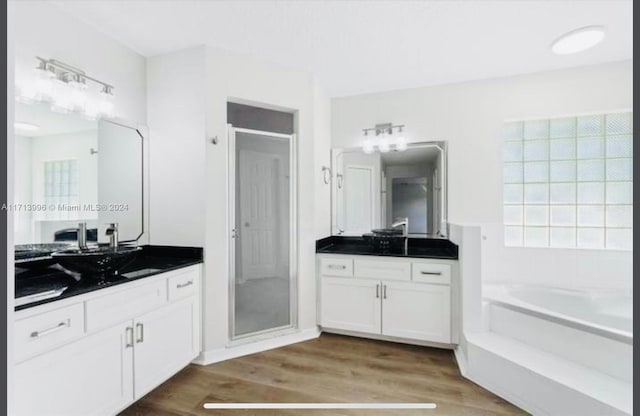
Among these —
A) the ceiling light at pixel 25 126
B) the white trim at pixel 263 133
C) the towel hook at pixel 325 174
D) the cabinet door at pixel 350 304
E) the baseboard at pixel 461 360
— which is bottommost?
the baseboard at pixel 461 360

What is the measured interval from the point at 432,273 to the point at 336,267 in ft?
2.83

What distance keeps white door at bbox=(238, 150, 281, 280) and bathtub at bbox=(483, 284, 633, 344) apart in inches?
72.5

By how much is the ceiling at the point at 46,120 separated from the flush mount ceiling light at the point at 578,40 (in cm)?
349

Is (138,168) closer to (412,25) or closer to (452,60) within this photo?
(412,25)

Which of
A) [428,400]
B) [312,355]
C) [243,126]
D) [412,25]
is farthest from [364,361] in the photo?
[412,25]

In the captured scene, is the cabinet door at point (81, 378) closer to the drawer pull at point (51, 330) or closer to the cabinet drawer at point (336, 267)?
the drawer pull at point (51, 330)

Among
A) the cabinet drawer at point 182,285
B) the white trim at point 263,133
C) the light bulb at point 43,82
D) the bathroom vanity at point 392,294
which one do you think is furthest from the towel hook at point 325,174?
the light bulb at point 43,82

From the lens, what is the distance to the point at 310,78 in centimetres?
289

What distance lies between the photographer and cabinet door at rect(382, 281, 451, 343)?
8.49 feet

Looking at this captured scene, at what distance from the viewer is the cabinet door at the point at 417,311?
8.49ft

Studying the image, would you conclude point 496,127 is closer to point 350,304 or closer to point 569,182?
point 569,182

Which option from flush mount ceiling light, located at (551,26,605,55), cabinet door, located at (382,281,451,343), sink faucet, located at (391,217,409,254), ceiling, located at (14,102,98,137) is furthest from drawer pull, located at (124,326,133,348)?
flush mount ceiling light, located at (551,26,605,55)

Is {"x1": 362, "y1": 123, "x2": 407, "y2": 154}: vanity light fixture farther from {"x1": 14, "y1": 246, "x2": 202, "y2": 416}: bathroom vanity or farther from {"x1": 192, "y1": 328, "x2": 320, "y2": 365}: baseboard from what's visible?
{"x1": 14, "y1": 246, "x2": 202, "y2": 416}: bathroom vanity

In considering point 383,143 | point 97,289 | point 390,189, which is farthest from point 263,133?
point 97,289
